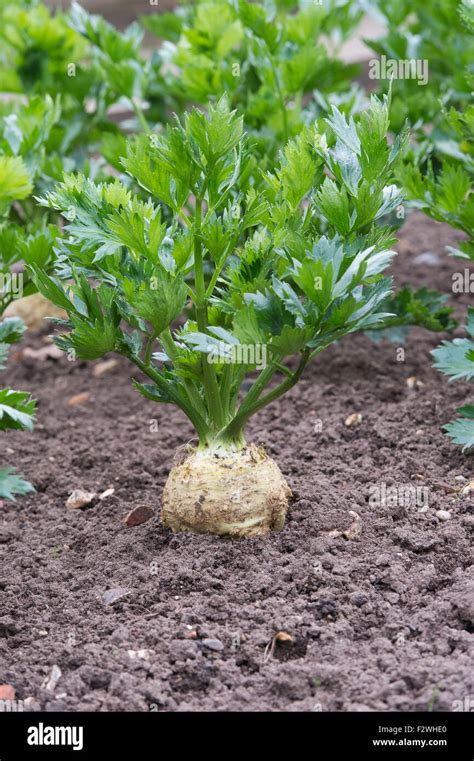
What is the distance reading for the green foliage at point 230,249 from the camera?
249 centimetres

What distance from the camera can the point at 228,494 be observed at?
9.09 ft

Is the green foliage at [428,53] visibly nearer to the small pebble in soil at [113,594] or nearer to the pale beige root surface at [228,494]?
the pale beige root surface at [228,494]

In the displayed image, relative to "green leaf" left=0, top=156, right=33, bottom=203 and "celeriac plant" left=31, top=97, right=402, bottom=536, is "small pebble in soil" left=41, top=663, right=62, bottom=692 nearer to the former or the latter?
"celeriac plant" left=31, top=97, right=402, bottom=536

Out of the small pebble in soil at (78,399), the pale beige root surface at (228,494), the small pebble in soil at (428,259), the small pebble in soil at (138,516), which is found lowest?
the small pebble in soil at (138,516)

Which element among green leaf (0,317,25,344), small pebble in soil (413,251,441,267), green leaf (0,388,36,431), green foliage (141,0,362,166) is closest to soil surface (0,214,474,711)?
green leaf (0,388,36,431)

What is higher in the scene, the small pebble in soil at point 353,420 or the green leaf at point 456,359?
the green leaf at point 456,359

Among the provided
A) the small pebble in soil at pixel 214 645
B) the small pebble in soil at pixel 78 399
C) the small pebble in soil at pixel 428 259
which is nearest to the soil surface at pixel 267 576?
the small pebble in soil at pixel 214 645

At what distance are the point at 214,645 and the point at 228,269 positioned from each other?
0.97 meters

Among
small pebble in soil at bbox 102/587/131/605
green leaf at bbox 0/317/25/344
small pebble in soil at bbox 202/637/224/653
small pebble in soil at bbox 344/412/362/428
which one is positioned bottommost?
small pebble in soil at bbox 202/637/224/653

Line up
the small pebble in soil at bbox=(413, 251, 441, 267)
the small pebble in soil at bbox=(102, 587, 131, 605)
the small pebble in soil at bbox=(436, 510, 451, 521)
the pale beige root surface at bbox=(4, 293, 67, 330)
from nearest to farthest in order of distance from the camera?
the small pebble in soil at bbox=(102, 587, 131, 605) → the small pebble in soil at bbox=(436, 510, 451, 521) → the pale beige root surface at bbox=(4, 293, 67, 330) → the small pebble in soil at bbox=(413, 251, 441, 267)

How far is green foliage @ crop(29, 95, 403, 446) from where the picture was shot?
2.49m

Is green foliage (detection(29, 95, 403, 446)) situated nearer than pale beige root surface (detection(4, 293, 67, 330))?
Yes

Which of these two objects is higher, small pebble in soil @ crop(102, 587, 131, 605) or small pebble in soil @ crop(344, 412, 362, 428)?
small pebble in soil @ crop(344, 412, 362, 428)
